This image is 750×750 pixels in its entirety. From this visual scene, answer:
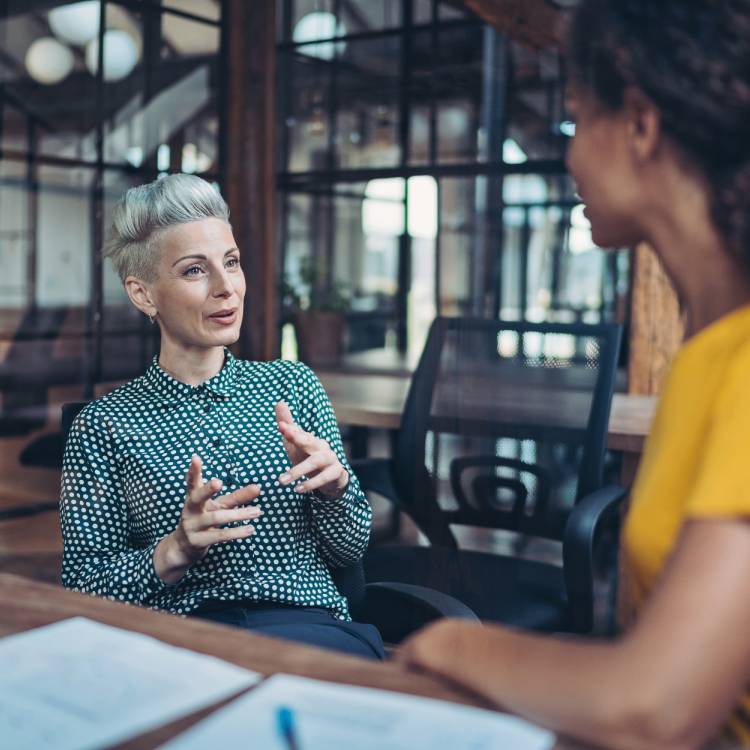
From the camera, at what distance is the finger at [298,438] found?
1.39 meters

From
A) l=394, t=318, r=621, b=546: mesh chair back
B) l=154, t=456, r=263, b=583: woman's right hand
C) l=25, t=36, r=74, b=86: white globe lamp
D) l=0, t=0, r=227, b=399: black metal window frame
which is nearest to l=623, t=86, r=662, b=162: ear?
l=154, t=456, r=263, b=583: woman's right hand

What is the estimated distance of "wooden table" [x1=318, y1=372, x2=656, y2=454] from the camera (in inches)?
113

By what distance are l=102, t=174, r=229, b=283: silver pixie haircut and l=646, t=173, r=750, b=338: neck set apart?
3.56 ft

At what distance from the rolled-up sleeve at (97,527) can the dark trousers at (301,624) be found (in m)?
0.11

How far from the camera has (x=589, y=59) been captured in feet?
2.69

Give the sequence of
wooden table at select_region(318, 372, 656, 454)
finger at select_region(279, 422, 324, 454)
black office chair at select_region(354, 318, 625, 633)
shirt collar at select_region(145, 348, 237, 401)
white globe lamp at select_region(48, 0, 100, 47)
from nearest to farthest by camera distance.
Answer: finger at select_region(279, 422, 324, 454) < shirt collar at select_region(145, 348, 237, 401) < black office chair at select_region(354, 318, 625, 633) < wooden table at select_region(318, 372, 656, 454) < white globe lamp at select_region(48, 0, 100, 47)

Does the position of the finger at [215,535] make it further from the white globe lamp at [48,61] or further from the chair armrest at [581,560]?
the white globe lamp at [48,61]

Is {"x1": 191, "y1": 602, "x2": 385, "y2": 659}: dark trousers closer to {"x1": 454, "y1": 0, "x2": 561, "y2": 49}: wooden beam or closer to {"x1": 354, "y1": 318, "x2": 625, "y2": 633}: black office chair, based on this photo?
{"x1": 354, "y1": 318, "x2": 625, "y2": 633}: black office chair

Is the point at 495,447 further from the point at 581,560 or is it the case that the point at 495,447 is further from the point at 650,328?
the point at 650,328

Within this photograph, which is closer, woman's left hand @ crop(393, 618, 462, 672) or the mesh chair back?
woman's left hand @ crop(393, 618, 462, 672)

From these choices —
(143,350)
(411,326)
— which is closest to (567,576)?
(143,350)

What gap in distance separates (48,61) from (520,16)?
437cm

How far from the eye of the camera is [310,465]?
144 centimetres

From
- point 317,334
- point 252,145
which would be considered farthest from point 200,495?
point 317,334
